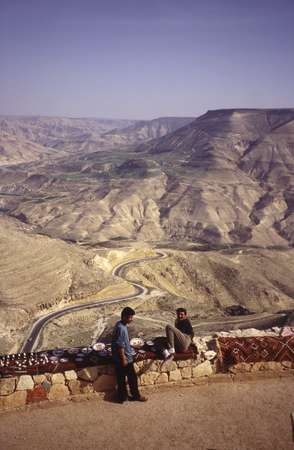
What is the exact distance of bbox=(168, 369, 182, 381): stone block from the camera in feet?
38.2

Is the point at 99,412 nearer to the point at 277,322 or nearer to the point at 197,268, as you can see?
the point at 277,322

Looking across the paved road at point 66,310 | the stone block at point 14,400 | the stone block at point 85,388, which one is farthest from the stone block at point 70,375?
the paved road at point 66,310

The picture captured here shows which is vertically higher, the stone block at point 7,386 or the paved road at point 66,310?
the stone block at point 7,386

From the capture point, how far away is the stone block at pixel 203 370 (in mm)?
11867

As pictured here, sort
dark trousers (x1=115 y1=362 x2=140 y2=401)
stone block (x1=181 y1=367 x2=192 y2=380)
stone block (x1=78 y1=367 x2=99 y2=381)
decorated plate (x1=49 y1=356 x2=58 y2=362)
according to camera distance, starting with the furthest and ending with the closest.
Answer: stone block (x1=181 y1=367 x2=192 y2=380) → decorated plate (x1=49 y1=356 x2=58 y2=362) → stone block (x1=78 y1=367 x2=99 y2=381) → dark trousers (x1=115 y1=362 x2=140 y2=401)

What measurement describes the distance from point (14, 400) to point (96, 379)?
2.04 m

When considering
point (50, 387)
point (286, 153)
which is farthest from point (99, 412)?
point (286, 153)

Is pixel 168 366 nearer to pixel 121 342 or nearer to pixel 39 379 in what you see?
pixel 121 342

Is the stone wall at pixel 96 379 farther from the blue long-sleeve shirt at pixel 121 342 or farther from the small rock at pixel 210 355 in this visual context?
the blue long-sleeve shirt at pixel 121 342

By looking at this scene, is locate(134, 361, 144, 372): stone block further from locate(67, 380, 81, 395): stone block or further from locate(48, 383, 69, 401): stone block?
locate(48, 383, 69, 401): stone block

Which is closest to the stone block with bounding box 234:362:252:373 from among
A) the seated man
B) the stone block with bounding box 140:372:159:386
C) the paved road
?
the seated man

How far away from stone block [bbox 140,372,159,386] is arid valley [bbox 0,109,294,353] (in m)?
26.3

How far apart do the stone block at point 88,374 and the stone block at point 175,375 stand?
199 cm

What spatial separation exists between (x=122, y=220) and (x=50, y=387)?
11822 centimetres
